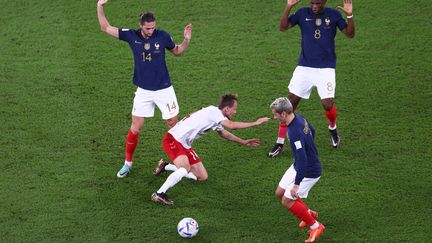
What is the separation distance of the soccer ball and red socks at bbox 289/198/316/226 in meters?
1.24

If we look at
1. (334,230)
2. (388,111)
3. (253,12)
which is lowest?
(334,230)

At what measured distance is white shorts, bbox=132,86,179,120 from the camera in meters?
10.6

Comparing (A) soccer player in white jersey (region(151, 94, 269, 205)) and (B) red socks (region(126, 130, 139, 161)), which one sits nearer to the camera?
(A) soccer player in white jersey (region(151, 94, 269, 205))

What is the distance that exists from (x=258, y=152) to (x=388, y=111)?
2.46m

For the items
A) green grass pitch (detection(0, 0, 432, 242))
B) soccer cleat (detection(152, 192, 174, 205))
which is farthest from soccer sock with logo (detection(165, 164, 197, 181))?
soccer cleat (detection(152, 192, 174, 205))

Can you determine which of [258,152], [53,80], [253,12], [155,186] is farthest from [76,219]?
[253,12]

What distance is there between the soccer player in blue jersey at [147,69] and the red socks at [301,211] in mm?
2466

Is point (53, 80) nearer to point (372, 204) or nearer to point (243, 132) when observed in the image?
point (243, 132)

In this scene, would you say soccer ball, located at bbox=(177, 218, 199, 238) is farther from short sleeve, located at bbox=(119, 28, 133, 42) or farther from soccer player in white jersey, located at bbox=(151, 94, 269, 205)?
short sleeve, located at bbox=(119, 28, 133, 42)

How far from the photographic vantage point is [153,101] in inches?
422

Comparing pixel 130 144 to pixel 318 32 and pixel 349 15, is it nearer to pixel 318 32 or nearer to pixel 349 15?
pixel 318 32

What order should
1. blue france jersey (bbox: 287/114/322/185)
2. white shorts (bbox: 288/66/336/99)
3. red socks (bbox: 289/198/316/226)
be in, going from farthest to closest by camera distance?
white shorts (bbox: 288/66/336/99) < red socks (bbox: 289/198/316/226) < blue france jersey (bbox: 287/114/322/185)

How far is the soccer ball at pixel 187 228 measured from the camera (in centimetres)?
933

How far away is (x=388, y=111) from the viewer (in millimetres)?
12344
